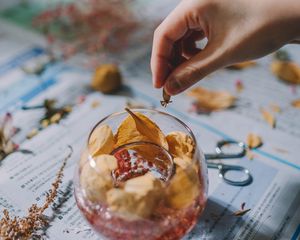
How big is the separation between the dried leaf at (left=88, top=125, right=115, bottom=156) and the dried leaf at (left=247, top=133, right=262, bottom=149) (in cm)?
19

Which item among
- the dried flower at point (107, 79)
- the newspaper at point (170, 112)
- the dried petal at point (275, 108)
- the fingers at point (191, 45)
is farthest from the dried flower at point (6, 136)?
the dried petal at point (275, 108)

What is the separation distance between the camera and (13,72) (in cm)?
62

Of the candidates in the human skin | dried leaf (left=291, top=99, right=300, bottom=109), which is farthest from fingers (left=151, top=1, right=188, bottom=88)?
dried leaf (left=291, top=99, right=300, bottom=109)

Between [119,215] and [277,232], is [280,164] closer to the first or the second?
[277,232]

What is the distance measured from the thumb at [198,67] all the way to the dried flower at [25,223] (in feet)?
0.57

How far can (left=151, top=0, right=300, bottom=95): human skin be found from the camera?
1.23 ft

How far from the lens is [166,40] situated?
1.37 ft

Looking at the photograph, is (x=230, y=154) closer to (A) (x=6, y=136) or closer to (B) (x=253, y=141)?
(B) (x=253, y=141)

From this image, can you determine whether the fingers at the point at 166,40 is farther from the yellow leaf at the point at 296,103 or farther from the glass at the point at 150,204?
the yellow leaf at the point at 296,103

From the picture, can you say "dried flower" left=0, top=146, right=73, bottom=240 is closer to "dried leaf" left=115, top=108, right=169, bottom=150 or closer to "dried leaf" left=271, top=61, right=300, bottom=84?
"dried leaf" left=115, top=108, right=169, bottom=150

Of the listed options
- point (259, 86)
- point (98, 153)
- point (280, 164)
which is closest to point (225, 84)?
point (259, 86)

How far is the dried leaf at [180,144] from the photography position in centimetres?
37

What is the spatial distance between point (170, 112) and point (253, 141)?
0.12m

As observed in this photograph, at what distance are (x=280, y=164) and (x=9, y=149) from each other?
0.31 m
